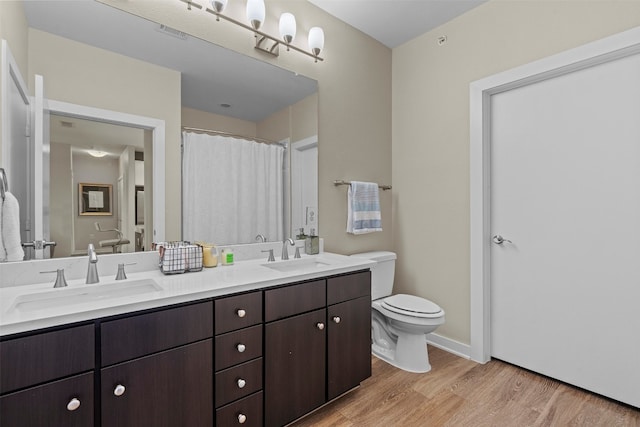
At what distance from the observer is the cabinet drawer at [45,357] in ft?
2.71

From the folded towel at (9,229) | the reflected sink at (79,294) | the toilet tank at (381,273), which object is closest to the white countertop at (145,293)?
the reflected sink at (79,294)

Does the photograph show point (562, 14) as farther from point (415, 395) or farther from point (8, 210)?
point (8, 210)

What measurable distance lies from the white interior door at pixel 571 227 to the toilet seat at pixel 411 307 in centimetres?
52

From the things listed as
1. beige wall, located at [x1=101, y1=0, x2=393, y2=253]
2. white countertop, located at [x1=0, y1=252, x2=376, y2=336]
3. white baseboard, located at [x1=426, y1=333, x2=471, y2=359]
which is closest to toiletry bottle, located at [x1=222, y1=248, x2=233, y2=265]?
white countertop, located at [x1=0, y1=252, x2=376, y2=336]

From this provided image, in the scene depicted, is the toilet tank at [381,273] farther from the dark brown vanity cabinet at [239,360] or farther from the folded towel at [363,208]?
the dark brown vanity cabinet at [239,360]

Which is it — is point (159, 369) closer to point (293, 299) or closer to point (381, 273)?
point (293, 299)

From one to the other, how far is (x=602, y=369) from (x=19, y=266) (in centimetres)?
297

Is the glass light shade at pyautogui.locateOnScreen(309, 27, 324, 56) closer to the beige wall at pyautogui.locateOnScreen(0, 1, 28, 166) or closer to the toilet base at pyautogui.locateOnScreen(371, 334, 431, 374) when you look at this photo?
the beige wall at pyautogui.locateOnScreen(0, 1, 28, 166)

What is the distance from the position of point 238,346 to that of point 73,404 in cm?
53

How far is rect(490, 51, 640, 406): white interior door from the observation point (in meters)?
1.67

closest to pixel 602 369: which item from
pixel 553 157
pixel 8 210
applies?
pixel 553 157

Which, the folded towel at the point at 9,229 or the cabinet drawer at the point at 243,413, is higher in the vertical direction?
the folded towel at the point at 9,229

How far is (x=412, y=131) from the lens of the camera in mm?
2637

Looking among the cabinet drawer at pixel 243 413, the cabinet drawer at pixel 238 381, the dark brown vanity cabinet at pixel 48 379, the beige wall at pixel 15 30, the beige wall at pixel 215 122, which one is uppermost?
the beige wall at pixel 15 30
